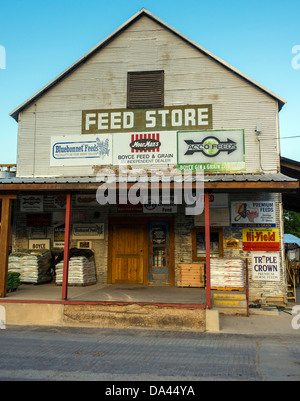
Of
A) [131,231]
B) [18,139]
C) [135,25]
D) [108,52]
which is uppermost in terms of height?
[135,25]

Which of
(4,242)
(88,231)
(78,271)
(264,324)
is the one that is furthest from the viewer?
(88,231)

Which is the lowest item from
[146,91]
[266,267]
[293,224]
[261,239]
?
[266,267]

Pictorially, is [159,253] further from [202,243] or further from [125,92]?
[125,92]

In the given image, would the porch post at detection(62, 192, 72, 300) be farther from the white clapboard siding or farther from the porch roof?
the white clapboard siding

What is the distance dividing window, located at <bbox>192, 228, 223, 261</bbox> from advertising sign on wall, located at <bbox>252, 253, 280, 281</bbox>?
1.16 m

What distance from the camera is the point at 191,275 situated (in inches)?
469

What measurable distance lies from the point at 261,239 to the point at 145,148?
4830mm

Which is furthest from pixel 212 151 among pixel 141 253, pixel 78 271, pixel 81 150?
pixel 78 271

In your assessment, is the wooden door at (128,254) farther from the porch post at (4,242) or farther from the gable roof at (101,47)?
the gable roof at (101,47)

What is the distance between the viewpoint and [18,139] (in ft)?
43.5

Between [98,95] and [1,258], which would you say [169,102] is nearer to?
[98,95]

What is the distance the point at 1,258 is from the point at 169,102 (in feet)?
24.1
